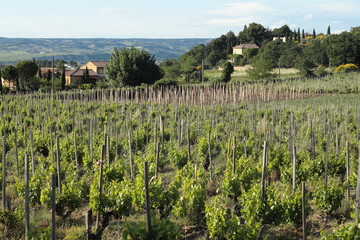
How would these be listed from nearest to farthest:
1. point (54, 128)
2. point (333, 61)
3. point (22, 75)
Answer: point (54, 128) < point (22, 75) < point (333, 61)

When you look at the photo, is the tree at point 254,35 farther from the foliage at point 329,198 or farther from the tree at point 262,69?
the foliage at point 329,198

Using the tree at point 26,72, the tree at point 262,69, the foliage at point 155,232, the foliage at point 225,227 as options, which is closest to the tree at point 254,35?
the tree at point 262,69

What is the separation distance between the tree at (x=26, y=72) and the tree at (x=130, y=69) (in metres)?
13.0

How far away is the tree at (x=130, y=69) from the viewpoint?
42.6 metres

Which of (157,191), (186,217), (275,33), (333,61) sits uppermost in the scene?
(275,33)

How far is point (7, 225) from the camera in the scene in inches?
297

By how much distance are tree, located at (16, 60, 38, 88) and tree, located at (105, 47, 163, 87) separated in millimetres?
13048

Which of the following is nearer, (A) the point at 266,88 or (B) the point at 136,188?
(B) the point at 136,188

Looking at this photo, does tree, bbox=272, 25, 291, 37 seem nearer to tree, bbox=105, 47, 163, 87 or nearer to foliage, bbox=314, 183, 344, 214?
tree, bbox=105, 47, 163, 87

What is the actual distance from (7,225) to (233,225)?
3977 mm

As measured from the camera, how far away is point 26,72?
2040 inches

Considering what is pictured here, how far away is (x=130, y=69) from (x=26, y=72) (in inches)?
647

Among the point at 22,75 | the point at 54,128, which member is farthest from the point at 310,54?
the point at 54,128

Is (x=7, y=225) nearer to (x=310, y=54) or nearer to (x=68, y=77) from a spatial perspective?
(x=310, y=54)
